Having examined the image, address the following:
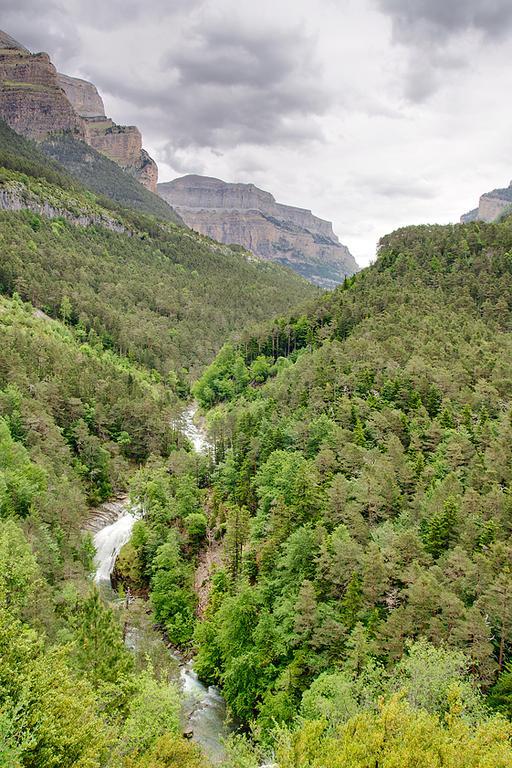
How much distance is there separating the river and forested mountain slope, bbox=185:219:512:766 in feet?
5.67

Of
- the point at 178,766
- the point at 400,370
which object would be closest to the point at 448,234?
the point at 400,370

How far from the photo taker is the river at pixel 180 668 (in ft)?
137

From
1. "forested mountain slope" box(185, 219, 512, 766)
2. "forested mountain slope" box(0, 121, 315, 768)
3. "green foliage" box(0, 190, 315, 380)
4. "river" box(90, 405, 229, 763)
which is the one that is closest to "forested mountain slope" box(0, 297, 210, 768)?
"forested mountain slope" box(0, 121, 315, 768)

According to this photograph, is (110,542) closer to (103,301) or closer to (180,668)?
(180,668)

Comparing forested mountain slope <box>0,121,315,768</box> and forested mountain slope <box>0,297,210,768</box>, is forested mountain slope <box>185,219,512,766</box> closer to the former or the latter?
forested mountain slope <box>0,121,315,768</box>

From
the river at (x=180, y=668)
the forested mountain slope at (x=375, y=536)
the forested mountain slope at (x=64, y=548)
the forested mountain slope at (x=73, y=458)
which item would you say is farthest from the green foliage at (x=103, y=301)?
the river at (x=180, y=668)

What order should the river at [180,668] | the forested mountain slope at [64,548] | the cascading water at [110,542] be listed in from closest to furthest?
the forested mountain slope at [64,548], the river at [180,668], the cascading water at [110,542]

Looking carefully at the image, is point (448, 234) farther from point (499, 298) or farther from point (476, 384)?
point (476, 384)

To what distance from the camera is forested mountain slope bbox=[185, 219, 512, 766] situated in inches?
1240

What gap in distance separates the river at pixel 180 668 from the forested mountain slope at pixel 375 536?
1.73m

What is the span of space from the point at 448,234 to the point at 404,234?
47.8 ft

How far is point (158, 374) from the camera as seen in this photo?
14388 centimetres

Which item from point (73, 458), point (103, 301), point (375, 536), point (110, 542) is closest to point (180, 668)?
point (375, 536)

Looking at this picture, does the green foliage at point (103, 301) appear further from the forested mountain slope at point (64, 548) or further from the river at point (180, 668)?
the river at point (180, 668)
